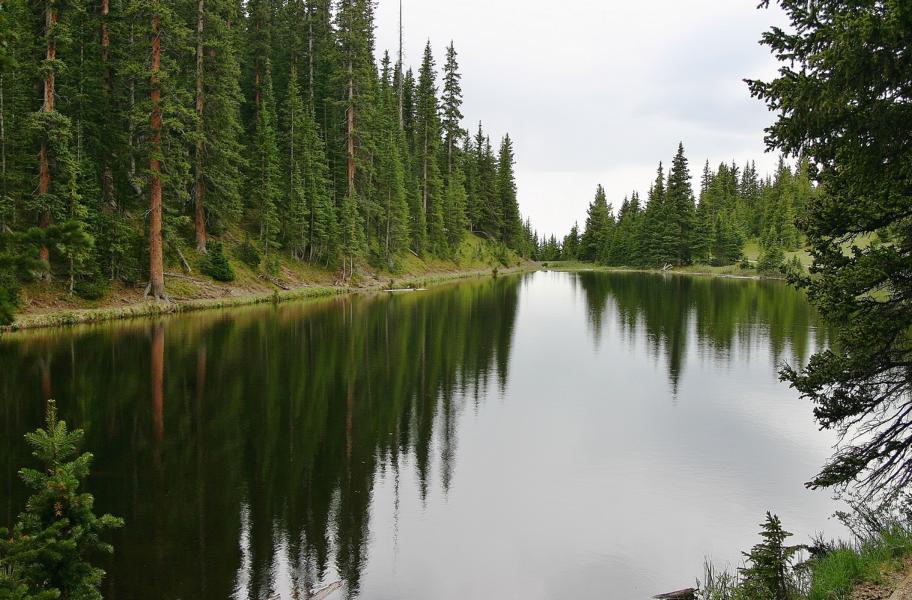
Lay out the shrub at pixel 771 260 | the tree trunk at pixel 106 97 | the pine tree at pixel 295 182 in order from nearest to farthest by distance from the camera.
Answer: the tree trunk at pixel 106 97
the pine tree at pixel 295 182
the shrub at pixel 771 260

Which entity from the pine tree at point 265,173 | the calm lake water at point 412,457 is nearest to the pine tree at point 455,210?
the pine tree at point 265,173

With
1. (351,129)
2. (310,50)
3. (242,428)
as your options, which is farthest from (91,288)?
(310,50)

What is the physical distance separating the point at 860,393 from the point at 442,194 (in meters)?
81.0

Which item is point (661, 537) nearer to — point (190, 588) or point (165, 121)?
point (190, 588)

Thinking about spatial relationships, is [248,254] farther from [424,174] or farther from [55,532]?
[55,532]

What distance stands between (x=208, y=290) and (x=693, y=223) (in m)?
→ 82.5

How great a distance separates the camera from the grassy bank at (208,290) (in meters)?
29.0

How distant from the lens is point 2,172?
2909 cm

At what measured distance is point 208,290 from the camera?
130ft

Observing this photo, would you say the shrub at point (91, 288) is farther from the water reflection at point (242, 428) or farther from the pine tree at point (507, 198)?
the pine tree at point (507, 198)

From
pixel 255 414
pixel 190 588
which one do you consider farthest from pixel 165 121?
pixel 190 588

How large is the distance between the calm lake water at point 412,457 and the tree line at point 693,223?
76.0m

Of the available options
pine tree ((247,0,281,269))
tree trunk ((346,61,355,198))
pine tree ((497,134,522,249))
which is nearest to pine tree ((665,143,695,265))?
pine tree ((497,134,522,249))

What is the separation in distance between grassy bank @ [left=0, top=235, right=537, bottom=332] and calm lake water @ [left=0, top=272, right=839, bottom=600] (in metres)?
2.94
